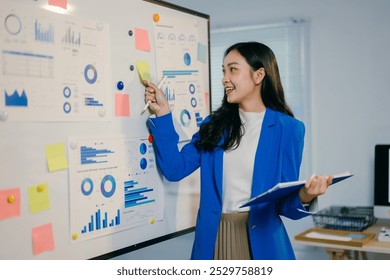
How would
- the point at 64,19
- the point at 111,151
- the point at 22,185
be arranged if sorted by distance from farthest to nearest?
1. the point at 111,151
2. the point at 64,19
3. the point at 22,185

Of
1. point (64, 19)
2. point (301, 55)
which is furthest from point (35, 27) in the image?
point (301, 55)

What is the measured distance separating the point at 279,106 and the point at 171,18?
0.50 metres

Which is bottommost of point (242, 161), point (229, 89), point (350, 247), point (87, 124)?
point (350, 247)

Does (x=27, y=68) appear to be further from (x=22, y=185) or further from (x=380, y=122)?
(x=380, y=122)

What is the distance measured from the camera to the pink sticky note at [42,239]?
1.21 m

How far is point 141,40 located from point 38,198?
2.08 ft

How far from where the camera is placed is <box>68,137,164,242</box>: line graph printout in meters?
1.33

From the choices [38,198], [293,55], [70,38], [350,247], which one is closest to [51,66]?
[70,38]

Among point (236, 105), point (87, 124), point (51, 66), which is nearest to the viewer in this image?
point (51, 66)

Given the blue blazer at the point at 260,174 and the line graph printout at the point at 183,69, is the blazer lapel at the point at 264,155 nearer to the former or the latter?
the blue blazer at the point at 260,174

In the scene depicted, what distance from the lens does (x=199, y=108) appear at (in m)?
1.83

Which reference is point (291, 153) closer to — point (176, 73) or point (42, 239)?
point (176, 73)

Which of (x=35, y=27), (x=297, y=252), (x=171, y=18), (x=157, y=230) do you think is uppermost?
(x=171, y=18)

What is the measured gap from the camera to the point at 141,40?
5.09ft
